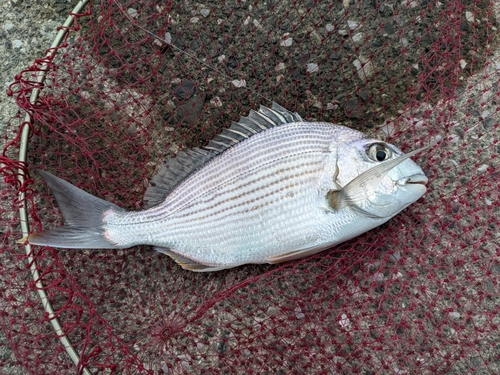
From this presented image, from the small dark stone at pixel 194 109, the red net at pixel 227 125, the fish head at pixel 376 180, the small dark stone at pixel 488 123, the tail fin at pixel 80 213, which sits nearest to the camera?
the fish head at pixel 376 180

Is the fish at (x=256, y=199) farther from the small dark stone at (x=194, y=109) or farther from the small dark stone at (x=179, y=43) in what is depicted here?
the small dark stone at (x=179, y=43)

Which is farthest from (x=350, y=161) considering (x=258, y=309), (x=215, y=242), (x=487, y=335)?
(x=487, y=335)

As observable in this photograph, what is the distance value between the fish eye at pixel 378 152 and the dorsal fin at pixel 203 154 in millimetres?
401

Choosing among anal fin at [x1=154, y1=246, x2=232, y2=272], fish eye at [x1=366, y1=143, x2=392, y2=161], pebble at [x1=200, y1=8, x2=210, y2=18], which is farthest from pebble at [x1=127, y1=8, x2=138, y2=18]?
fish eye at [x1=366, y1=143, x2=392, y2=161]

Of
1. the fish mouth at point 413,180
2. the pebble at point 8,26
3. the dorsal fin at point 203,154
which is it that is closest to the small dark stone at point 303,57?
the dorsal fin at point 203,154

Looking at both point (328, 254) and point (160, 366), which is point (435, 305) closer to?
point (328, 254)

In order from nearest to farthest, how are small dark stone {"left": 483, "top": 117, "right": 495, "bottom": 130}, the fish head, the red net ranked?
1. the fish head
2. the red net
3. small dark stone {"left": 483, "top": 117, "right": 495, "bottom": 130}

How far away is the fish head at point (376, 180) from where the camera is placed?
186 cm

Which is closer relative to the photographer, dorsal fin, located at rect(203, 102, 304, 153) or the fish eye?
the fish eye

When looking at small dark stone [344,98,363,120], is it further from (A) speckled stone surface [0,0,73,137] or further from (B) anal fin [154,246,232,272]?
(A) speckled stone surface [0,0,73,137]

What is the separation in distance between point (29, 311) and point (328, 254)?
1.64 metres

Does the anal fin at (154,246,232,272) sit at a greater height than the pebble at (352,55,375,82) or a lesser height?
lesser

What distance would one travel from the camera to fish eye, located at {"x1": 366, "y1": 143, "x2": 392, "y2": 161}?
76.7 inches

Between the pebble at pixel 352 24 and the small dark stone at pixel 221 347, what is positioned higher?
the pebble at pixel 352 24
